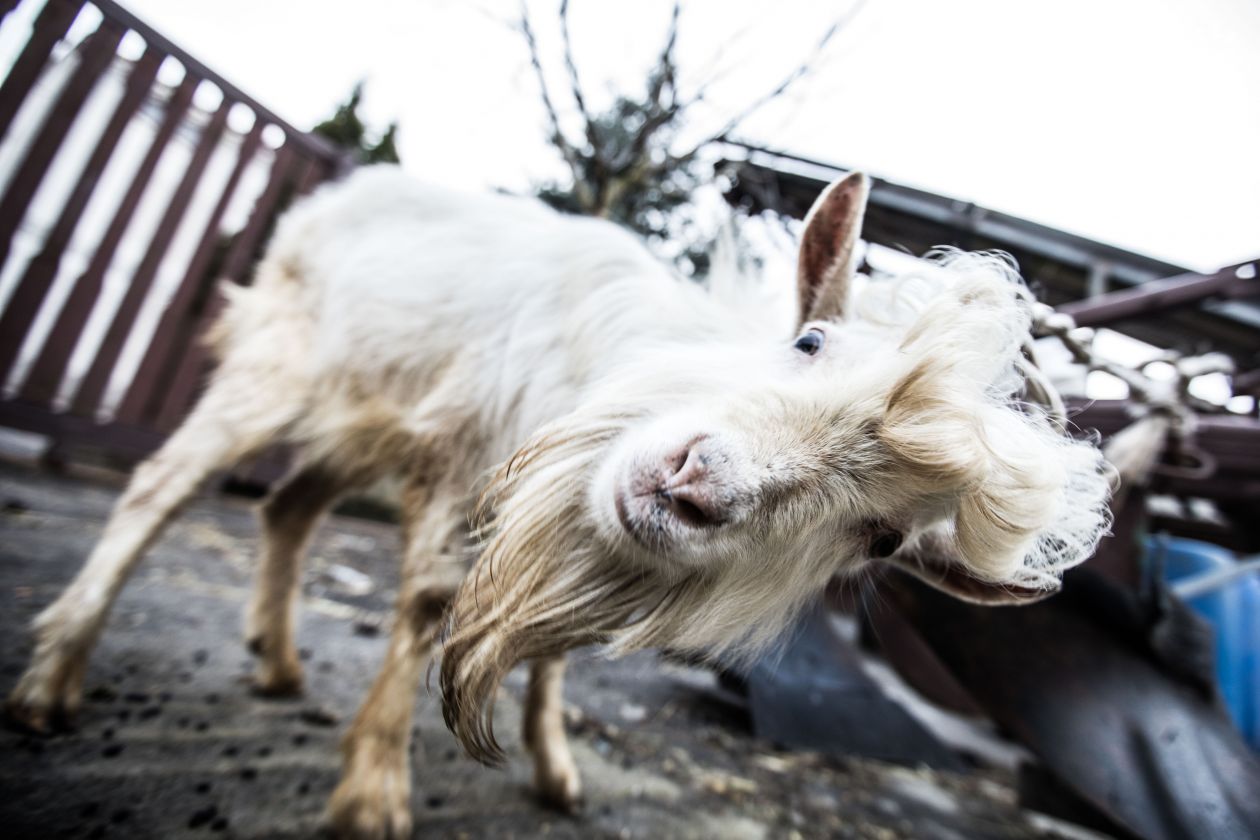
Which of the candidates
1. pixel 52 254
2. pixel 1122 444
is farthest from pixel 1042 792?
pixel 52 254

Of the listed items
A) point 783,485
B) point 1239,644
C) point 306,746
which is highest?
point 1239,644

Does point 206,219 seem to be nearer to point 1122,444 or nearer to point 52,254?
point 52,254

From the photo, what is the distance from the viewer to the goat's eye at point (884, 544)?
1183 millimetres

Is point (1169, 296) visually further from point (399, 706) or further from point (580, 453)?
point (399, 706)

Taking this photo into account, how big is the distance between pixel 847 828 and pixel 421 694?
1.70 metres

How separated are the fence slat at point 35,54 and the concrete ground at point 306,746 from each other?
2080 millimetres

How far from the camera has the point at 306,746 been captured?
1.83 meters

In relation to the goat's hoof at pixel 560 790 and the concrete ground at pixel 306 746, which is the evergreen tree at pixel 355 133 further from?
the goat's hoof at pixel 560 790

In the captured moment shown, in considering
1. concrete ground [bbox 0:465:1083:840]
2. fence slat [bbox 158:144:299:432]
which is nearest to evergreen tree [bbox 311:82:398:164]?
fence slat [bbox 158:144:299:432]

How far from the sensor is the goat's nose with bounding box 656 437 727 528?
0.94m

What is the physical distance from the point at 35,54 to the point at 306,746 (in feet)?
13.8

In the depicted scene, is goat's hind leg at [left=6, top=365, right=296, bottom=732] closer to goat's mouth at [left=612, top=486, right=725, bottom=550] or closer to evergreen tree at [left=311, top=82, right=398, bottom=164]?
goat's mouth at [left=612, top=486, right=725, bottom=550]

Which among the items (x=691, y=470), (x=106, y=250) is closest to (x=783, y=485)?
(x=691, y=470)

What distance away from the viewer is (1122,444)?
2.13 m
